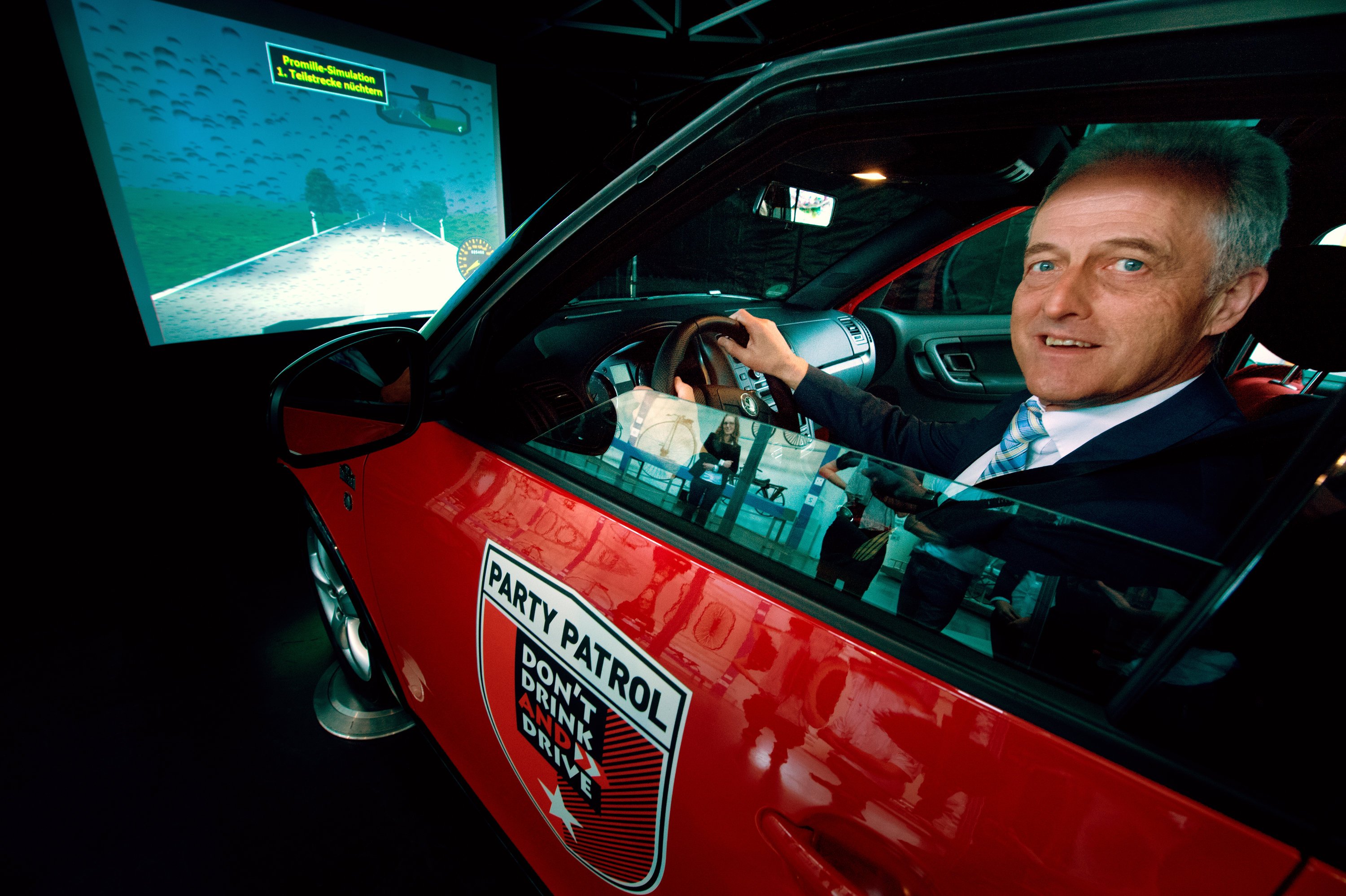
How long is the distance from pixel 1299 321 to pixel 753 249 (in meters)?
1.74

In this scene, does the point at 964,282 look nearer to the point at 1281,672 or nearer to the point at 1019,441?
the point at 1019,441

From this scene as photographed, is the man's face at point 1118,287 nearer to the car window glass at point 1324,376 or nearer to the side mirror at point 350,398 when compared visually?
the car window glass at point 1324,376

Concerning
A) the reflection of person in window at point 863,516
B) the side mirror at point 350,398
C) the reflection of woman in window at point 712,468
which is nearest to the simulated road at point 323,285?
the side mirror at point 350,398

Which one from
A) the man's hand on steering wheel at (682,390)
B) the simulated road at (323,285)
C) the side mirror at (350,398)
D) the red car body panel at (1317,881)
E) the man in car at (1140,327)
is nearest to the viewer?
the red car body panel at (1317,881)

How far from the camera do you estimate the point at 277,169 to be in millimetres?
3996

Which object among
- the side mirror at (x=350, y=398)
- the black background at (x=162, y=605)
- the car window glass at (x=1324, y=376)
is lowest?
the black background at (x=162, y=605)

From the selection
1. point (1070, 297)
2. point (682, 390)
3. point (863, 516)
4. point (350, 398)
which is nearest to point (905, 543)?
point (863, 516)

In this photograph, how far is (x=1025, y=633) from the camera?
0.58 meters

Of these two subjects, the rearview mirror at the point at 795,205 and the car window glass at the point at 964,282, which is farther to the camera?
the car window glass at the point at 964,282

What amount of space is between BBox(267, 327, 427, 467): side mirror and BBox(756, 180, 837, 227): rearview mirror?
115cm

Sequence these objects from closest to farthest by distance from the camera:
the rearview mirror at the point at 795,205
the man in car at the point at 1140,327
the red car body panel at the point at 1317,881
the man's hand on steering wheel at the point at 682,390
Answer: the red car body panel at the point at 1317,881, the man in car at the point at 1140,327, the man's hand on steering wheel at the point at 682,390, the rearview mirror at the point at 795,205

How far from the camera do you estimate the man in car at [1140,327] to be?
644 millimetres

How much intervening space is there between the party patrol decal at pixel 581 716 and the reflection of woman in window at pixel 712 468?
0.21 metres

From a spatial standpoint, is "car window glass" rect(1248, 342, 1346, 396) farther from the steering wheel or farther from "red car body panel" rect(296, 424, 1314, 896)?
the steering wheel
